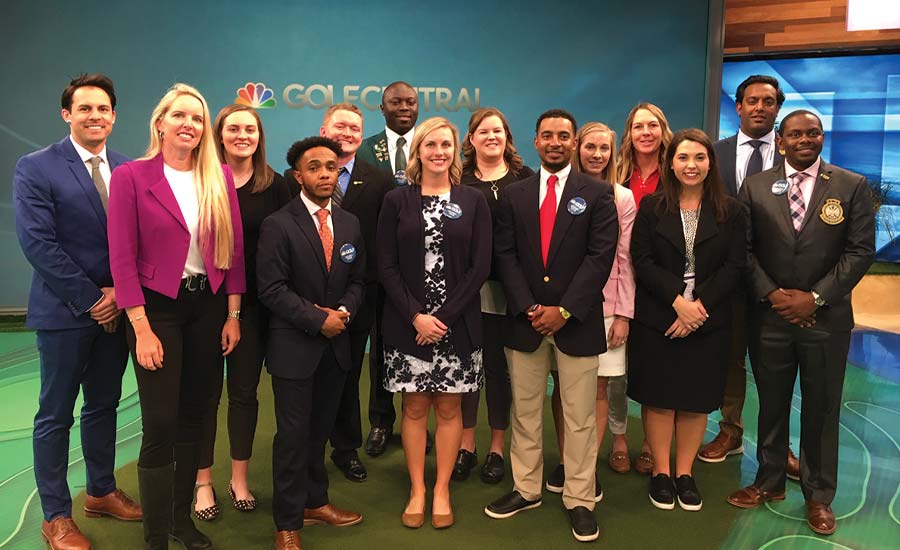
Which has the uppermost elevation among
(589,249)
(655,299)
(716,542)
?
(589,249)

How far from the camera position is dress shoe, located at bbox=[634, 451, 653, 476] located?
A: 12.2ft

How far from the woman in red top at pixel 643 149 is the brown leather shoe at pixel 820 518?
1671mm

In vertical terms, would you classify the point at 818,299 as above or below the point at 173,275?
below

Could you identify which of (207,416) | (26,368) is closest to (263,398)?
(207,416)

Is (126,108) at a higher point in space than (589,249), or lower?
higher

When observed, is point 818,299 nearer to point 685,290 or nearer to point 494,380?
point 685,290

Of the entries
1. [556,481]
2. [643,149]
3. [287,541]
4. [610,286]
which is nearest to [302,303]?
[287,541]

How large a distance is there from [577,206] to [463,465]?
62.1 inches

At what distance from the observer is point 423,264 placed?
295cm

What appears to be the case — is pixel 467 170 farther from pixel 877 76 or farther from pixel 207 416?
pixel 877 76

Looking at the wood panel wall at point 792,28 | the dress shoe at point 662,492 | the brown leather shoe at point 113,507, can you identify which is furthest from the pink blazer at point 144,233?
the wood panel wall at point 792,28

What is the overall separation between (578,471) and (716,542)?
2.21 feet

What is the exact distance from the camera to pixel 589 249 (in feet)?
9.92

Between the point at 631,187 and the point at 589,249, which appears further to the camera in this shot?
the point at 631,187
